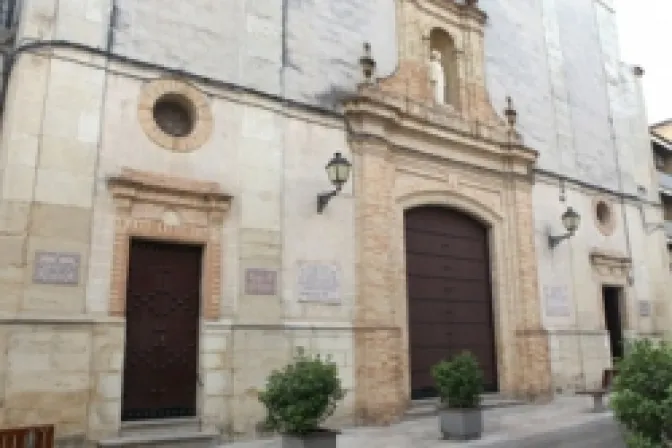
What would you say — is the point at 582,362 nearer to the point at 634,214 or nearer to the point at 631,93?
the point at 634,214

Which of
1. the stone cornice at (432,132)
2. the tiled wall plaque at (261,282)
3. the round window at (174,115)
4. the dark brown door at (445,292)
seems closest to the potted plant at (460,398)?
the dark brown door at (445,292)

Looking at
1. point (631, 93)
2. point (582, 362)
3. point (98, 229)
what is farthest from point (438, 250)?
point (631, 93)

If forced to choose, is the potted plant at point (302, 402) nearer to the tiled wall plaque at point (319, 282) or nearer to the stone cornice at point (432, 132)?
the tiled wall plaque at point (319, 282)

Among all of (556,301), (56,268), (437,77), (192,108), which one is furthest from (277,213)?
(556,301)

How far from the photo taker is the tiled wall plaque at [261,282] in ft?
25.5

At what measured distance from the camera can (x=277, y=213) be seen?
826 cm

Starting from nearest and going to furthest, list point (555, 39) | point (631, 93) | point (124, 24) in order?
point (124, 24) < point (555, 39) < point (631, 93)

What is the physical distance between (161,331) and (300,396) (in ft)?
7.93

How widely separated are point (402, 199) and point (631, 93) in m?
10.4

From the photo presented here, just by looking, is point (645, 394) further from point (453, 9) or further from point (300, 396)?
point (453, 9)

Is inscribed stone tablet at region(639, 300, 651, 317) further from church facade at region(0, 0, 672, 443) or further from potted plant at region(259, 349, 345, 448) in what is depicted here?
potted plant at region(259, 349, 345, 448)

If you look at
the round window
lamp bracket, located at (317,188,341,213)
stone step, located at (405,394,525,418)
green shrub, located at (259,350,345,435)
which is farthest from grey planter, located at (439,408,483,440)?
the round window

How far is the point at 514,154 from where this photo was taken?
1193 centimetres

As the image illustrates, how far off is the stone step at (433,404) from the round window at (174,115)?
560cm
